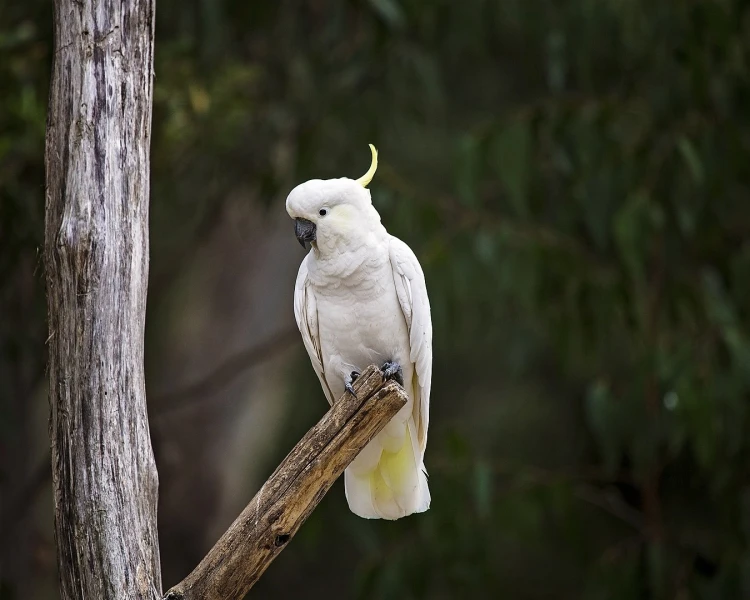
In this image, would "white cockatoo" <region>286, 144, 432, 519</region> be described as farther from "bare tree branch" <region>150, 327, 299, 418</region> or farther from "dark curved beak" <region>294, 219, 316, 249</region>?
"bare tree branch" <region>150, 327, 299, 418</region>

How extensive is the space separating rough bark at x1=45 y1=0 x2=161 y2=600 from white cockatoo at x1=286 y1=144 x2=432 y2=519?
0.36 metres

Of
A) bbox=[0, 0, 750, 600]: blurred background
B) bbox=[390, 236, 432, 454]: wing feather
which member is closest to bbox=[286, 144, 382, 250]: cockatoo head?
bbox=[390, 236, 432, 454]: wing feather

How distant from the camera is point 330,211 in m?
2.12

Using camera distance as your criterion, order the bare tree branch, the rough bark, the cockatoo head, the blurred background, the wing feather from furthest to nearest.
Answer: the bare tree branch → the blurred background → the wing feather → the cockatoo head → the rough bark

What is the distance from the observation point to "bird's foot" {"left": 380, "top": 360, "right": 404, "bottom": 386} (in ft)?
7.32

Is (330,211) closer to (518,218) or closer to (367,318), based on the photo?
(367,318)

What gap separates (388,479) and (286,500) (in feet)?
1.49

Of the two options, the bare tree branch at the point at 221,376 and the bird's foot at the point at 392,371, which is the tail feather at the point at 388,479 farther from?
the bare tree branch at the point at 221,376

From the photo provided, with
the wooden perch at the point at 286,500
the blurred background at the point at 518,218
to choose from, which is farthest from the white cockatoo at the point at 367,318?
the blurred background at the point at 518,218

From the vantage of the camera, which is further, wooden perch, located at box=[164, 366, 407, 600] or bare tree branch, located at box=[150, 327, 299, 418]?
bare tree branch, located at box=[150, 327, 299, 418]

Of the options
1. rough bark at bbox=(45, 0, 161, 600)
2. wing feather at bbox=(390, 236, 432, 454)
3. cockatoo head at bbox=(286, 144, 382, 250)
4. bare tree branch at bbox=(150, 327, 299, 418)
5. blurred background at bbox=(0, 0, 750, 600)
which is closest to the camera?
rough bark at bbox=(45, 0, 161, 600)

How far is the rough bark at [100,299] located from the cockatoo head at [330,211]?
31 cm

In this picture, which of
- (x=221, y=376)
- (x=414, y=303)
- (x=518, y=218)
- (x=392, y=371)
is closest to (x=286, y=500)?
(x=392, y=371)

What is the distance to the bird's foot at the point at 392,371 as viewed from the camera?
223 cm
